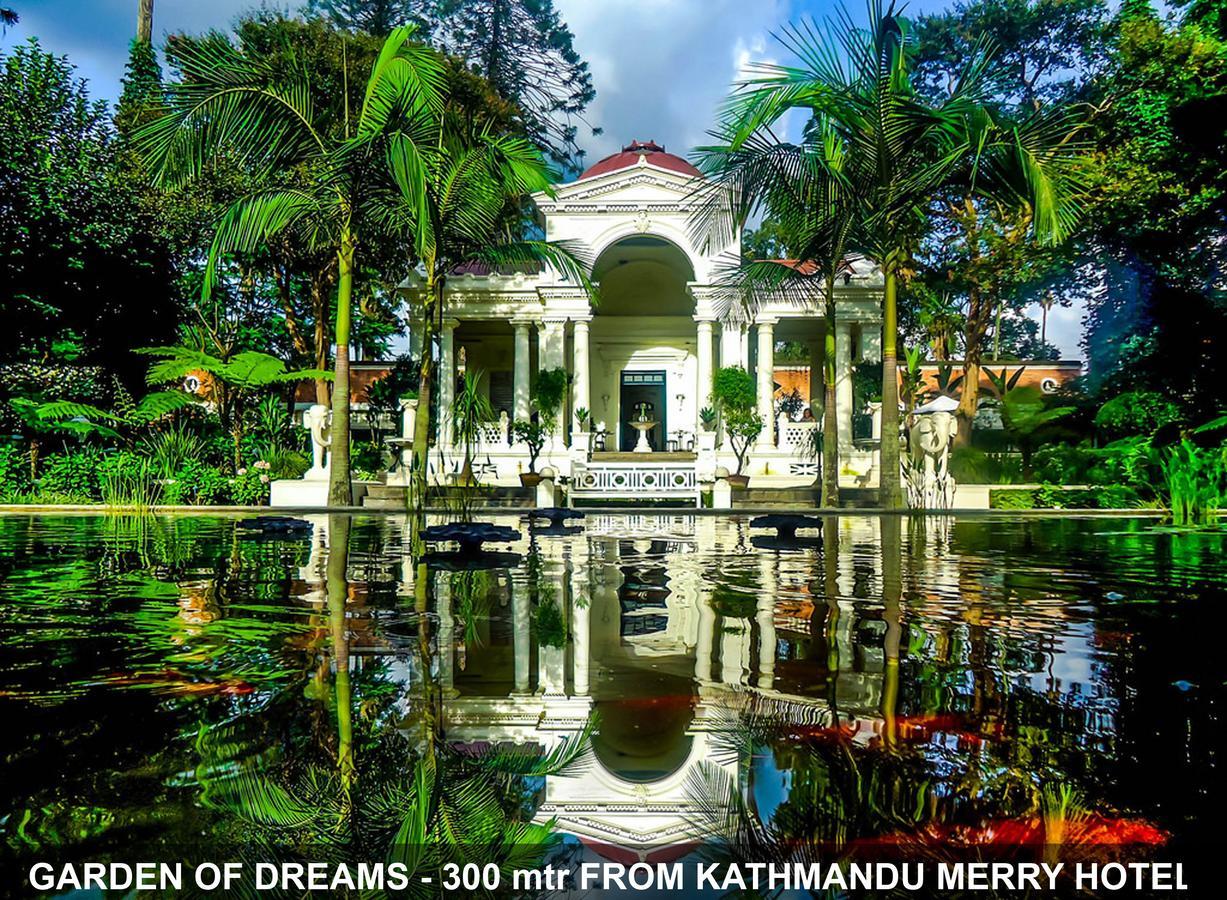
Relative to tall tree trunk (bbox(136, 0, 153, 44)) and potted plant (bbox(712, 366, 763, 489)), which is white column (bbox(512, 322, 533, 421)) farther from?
tall tree trunk (bbox(136, 0, 153, 44))

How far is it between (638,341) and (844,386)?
823 centimetres

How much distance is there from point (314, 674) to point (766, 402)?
21.2 metres

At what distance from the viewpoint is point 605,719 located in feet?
9.29

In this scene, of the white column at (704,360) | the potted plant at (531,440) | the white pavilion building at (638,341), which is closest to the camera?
the potted plant at (531,440)

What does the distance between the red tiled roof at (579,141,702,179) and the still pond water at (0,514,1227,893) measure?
2251cm

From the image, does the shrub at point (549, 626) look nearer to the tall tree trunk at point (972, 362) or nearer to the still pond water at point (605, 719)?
the still pond water at point (605, 719)

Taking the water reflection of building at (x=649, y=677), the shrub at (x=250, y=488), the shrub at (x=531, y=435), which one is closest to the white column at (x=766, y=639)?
the water reflection of building at (x=649, y=677)

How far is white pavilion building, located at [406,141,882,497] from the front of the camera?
22.6m

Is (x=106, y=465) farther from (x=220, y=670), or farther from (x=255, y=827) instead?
(x=255, y=827)

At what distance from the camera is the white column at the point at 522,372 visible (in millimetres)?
24922

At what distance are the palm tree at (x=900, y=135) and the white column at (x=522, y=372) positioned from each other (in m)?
12.2

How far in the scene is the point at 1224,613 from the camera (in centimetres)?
500

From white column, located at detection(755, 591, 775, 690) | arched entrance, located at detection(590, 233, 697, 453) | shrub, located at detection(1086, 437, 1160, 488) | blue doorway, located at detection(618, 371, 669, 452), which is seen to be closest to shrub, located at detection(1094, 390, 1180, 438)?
shrub, located at detection(1086, 437, 1160, 488)

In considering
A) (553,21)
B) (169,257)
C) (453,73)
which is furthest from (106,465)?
(553,21)
